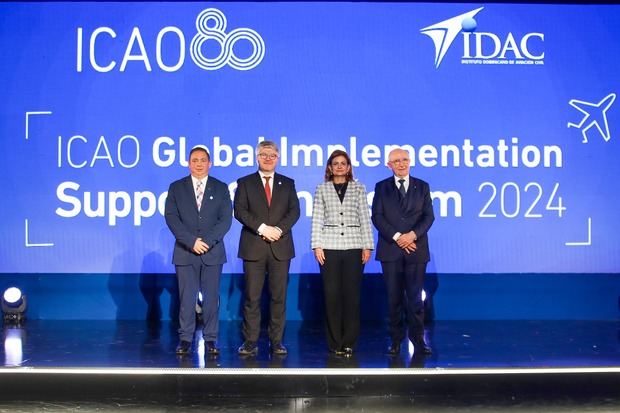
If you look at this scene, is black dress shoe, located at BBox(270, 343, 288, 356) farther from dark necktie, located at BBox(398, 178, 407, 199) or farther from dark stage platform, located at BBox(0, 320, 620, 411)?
dark necktie, located at BBox(398, 178, 407, 199)

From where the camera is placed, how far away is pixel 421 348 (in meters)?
4.62

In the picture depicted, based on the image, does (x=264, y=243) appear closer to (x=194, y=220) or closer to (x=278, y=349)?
(x=194, y=220)

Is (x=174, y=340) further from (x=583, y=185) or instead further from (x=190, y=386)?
(x=583, y=185)

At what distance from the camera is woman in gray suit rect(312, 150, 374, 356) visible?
4.62 metres

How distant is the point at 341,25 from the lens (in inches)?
242

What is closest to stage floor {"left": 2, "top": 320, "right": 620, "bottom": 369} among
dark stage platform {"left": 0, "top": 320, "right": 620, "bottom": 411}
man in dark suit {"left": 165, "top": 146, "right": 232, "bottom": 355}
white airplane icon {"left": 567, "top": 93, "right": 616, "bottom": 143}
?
dark stage platform {"left": 0, "top": 320, "right": 620, "bottom": 411}

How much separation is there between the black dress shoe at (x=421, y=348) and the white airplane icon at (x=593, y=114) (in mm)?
2665

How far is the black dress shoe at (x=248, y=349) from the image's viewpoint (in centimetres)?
455

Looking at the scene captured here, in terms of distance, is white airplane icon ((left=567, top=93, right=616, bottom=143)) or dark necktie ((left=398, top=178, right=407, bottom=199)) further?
white airplane icon ((left=567, top=93, right=616, bottom=143))

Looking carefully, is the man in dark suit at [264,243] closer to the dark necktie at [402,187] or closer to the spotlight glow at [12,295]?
the dark necktie at [402,187]

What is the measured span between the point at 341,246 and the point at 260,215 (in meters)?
0.56

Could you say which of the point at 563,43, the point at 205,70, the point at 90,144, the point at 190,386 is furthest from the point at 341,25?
the point at 190,386

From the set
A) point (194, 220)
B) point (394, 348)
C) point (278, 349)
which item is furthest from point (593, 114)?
point (194, 220)

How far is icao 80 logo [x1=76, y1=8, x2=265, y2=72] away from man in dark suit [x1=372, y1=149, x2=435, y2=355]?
2.03 metres
